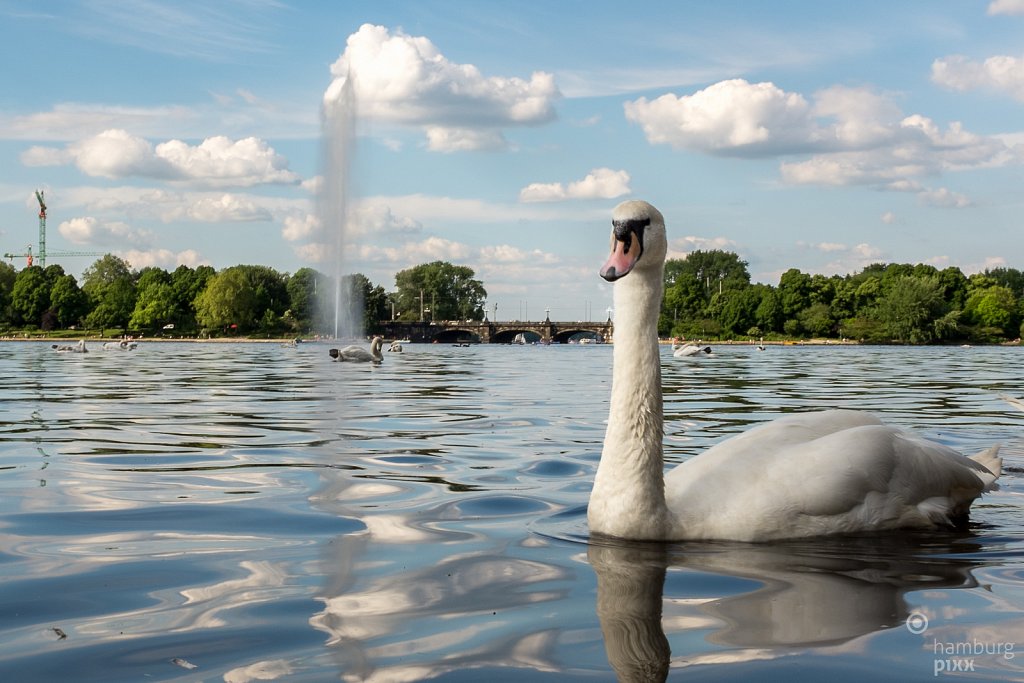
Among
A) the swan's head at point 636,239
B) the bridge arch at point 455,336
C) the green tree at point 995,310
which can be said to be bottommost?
the bridge arch at point 455,336

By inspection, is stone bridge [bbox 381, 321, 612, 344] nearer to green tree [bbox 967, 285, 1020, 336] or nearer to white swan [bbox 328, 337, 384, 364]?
green tree [bbox 967, 285, 1020, 336]

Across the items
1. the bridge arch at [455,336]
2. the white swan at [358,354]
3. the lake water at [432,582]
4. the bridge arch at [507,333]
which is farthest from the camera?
the bridge arch at [507,333]

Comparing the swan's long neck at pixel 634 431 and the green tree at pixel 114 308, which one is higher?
the green tree at pixel 114 308

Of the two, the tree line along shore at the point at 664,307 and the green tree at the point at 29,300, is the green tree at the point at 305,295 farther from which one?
the green tree at the point at 29,300

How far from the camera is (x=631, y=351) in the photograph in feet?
17.6

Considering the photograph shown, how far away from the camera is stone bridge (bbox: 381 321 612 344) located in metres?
150

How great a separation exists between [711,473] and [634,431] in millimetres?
615

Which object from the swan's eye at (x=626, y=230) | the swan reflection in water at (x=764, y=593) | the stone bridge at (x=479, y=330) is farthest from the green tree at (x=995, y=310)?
the swan's eye at (x=626, y=230)

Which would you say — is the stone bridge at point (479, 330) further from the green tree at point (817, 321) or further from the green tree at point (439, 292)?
the green tree at point (817, 321)

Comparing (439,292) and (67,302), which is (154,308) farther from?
(439,292)

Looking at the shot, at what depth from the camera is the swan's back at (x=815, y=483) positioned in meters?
5.25

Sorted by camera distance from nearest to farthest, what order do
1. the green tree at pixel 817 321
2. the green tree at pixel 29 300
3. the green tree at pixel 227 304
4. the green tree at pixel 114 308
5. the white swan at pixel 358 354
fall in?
the white swan at pixel 358 354 < the green tree at pixel 817 321 < the green tree at pixel 227 304 < the green tree at pixel 114 308 < the green tree at pixel 29 300

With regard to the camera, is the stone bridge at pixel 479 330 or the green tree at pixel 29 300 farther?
the green tree at pixel 29 300

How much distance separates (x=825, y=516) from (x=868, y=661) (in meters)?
2.02
